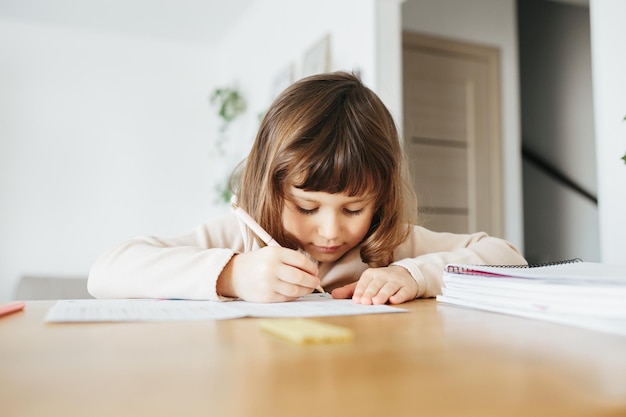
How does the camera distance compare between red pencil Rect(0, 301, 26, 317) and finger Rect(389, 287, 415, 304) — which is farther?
finger Rect(389, 287, 415, 304)

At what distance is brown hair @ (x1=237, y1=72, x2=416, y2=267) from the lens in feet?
3.42

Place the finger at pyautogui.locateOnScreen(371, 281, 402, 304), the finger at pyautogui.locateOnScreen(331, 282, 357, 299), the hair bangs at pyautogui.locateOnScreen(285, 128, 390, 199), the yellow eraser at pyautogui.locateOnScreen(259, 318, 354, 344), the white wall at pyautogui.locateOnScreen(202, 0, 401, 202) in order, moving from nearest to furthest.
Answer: the yellow eraser at pyautogui.locateOnScreen(259, 318, 354, 344) → the finger at pyautogui.locateOnScreen(371, 281, 402, 304) → the finger at pyautogui.locateOnScreen(331, 282, 357, 299) → the hair bangs at pyautogui.locateOnScreen(285, 128, 390, 199) → the white wall at pyautogui.locateOnScreen(202, 0, 401, 202)

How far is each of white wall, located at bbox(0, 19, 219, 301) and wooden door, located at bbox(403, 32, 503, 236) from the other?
1880mm

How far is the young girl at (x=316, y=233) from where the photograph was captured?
836 millimetres

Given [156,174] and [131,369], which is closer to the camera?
[131,369]

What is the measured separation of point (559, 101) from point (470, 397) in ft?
11.7

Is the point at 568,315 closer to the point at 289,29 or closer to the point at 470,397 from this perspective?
the point at 470,397

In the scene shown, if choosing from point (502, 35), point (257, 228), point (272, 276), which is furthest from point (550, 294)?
point (502, 35)

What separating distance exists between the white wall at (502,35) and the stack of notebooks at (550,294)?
2597mm

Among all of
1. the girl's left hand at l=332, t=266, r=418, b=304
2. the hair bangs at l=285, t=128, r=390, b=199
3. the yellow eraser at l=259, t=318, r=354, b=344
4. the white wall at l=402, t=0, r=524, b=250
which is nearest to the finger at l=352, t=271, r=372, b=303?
the girl's left hand at l=332, t=266, r=418, b=304

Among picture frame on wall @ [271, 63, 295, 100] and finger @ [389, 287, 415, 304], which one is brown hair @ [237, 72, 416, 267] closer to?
finger @ [389, 287, 415, 304]

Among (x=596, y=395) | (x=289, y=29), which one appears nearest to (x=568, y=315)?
(x=596, y=395)

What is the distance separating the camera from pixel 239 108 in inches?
160

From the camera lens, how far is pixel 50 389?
285mm
